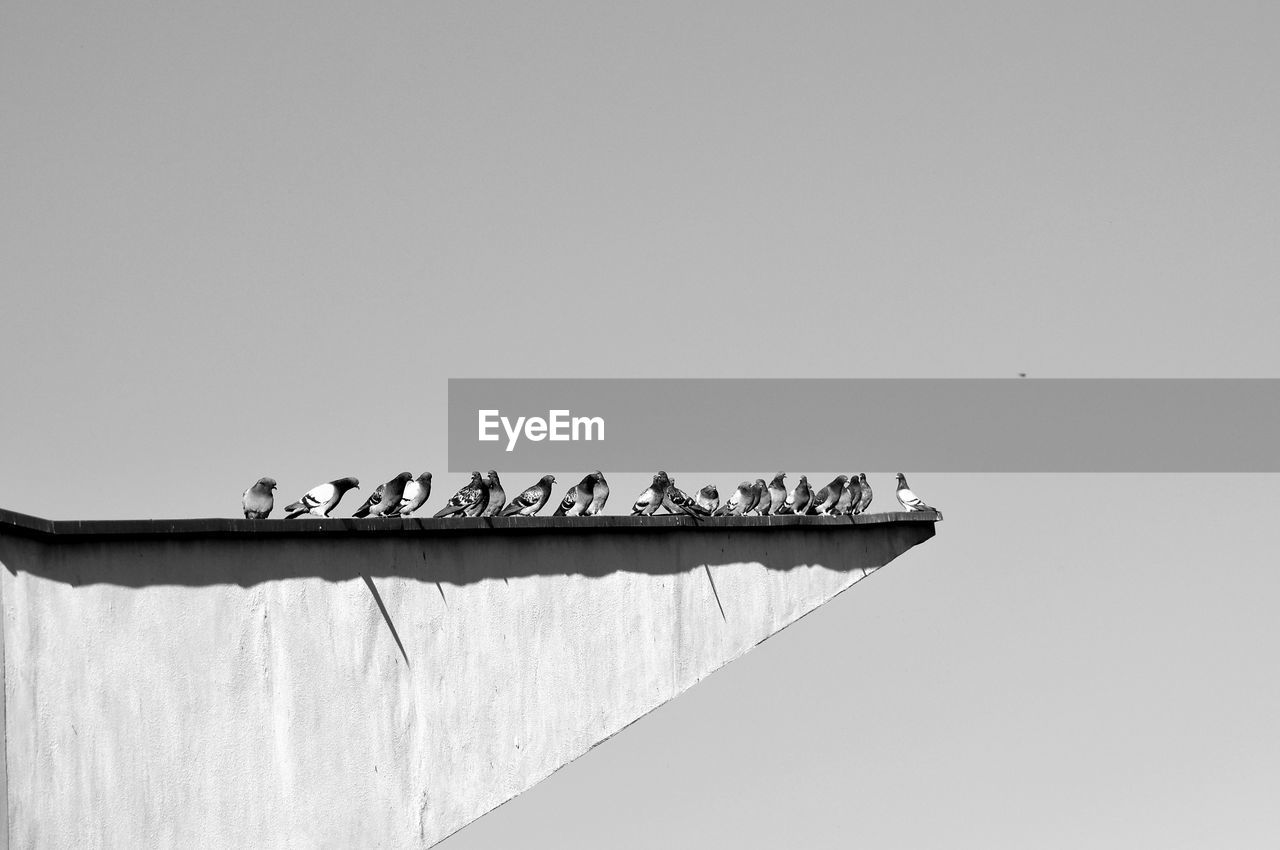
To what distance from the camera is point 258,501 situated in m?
17.4

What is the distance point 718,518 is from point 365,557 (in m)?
4.57

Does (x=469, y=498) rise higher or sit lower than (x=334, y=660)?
higher

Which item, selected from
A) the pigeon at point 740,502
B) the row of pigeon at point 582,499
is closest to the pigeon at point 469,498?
the row of pigeon at point 582,499

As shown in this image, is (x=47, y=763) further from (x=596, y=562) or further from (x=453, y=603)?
(x=596, y=562)

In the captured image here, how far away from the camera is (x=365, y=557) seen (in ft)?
57.4

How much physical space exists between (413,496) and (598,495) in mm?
2732

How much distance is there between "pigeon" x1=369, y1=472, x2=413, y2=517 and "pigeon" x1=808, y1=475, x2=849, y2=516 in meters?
6.34

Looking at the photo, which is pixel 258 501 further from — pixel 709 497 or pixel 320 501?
pixel 709 497

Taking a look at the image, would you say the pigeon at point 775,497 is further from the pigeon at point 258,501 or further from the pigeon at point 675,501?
the pigeon at point 258,501

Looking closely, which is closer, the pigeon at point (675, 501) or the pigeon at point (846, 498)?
the pigeon at point (675, 501)

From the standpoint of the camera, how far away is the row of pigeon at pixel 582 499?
1808 centimetres

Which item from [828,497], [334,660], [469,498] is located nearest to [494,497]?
[469,498]

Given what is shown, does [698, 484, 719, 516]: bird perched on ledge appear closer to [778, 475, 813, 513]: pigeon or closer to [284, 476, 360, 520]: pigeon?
[778, 475, 813, 513]: pigeon

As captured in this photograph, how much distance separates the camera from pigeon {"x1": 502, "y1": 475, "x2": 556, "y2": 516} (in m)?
20.7
